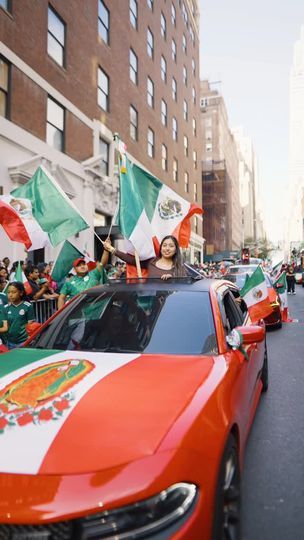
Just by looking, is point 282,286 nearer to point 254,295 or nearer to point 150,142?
point 254,295

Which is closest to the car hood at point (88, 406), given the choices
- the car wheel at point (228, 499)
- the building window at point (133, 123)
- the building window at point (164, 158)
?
the car wheel at point (228, 499)

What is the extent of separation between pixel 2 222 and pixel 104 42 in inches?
659

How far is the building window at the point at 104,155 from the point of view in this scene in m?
19.2

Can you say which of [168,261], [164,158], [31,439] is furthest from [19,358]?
[164,158]

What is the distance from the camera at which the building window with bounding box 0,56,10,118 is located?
12625mm

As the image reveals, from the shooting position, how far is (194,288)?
3516 millimetres

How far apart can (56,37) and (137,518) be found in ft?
57.0

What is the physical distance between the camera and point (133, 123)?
23.3 metres

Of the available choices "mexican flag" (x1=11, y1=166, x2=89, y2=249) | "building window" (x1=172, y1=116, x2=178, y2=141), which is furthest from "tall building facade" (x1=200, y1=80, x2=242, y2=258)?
"mexican flag" (x1=11, y1=166, x2=89, y2=249)

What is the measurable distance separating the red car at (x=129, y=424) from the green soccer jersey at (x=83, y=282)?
118 inches

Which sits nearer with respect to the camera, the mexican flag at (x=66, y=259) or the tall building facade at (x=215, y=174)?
the mexican flag at (x=66, y=259)

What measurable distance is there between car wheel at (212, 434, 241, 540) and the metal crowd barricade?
5.90 m

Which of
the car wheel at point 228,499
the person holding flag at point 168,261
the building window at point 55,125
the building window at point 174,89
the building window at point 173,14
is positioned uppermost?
the building window at point 173,14

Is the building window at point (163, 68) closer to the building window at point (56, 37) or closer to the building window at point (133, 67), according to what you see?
the building window at point (133, 67)
